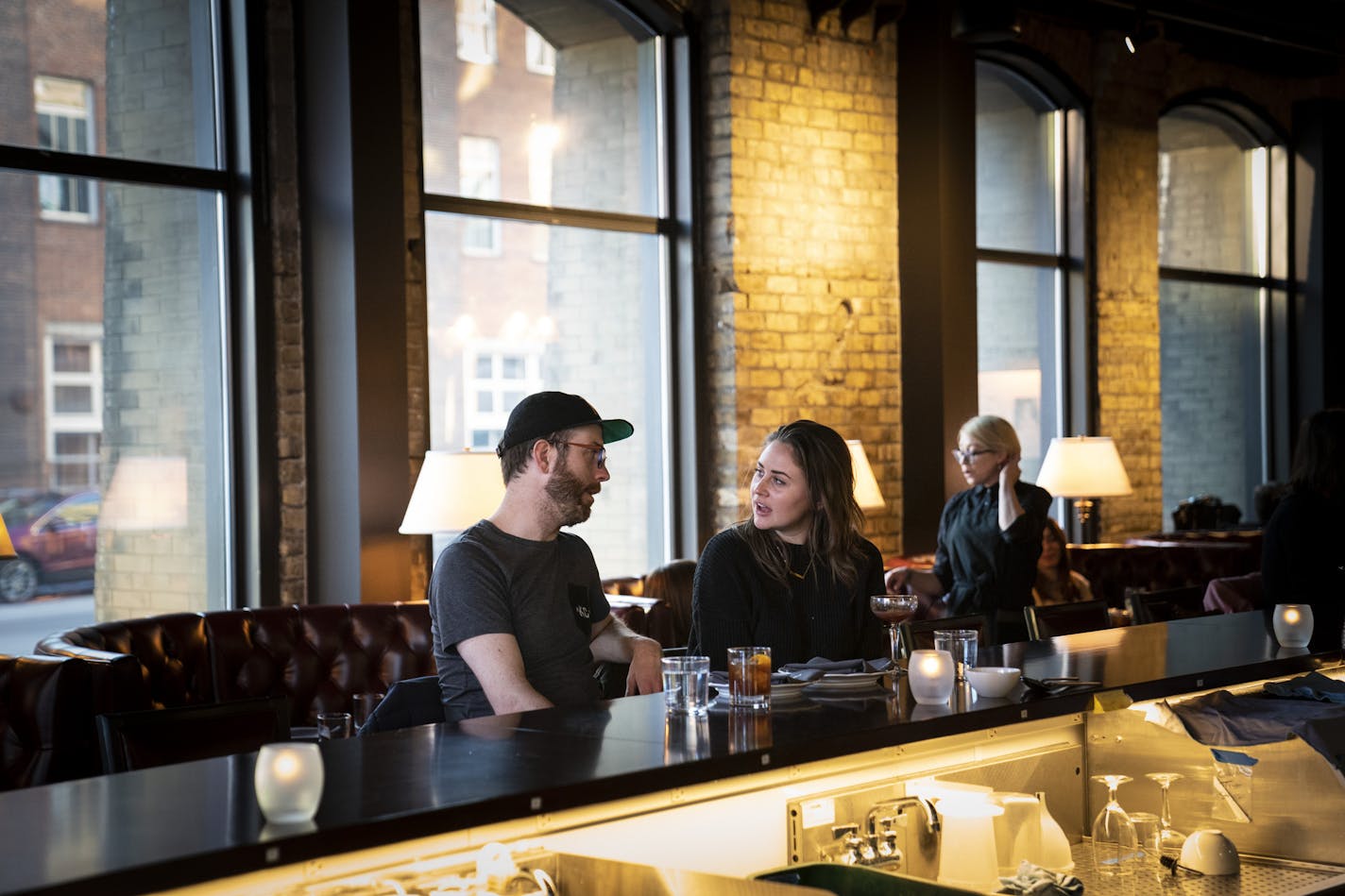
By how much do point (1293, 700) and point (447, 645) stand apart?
1.67 meters

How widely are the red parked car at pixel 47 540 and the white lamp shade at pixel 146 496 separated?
72mm

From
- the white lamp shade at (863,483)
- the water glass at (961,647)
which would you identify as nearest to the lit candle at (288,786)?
the water glass at (961,647)

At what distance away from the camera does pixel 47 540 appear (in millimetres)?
5457

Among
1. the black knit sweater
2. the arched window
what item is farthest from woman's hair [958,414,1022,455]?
the arched window

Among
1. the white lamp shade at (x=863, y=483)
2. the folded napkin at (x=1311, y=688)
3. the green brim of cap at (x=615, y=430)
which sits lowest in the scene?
the folded napkin at (x=1311, y=688)

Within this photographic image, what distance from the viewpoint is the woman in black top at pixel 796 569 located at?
11.3 ft

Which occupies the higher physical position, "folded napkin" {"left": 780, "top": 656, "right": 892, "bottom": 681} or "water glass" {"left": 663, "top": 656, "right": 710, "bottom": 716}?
"water glass" {"left": 663, "top": 656, "right": 710, "bottom": 716}

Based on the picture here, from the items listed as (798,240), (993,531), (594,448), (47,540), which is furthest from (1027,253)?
(594,448)

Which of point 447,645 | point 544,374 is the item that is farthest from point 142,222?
point 447,645

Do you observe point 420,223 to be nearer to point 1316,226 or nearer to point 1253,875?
point 1253,875

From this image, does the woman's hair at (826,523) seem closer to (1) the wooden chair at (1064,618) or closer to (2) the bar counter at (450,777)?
(1) the wooden chair at (1064,618)

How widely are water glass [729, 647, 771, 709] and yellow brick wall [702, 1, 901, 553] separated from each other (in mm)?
4909

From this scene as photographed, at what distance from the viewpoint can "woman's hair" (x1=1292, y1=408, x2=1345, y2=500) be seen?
4746 millimetres

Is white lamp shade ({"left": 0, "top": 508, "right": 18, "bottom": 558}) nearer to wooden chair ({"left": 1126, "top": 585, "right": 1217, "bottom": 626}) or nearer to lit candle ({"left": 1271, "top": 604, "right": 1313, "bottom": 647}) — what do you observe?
wooden chair ({"left": 1126, "top": 585, "right": 1217, "bottom": 626})
